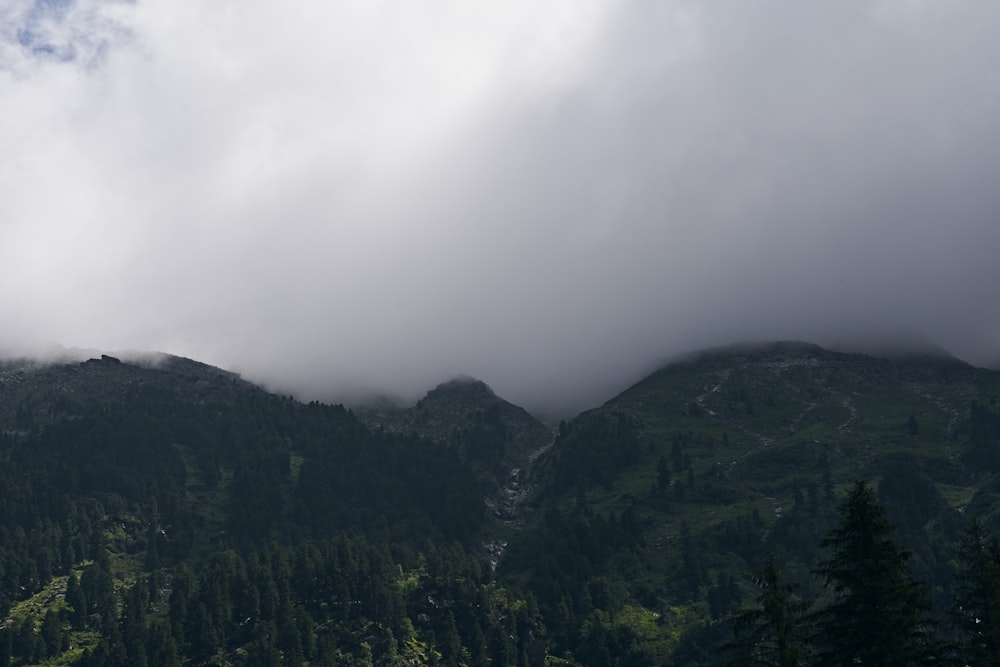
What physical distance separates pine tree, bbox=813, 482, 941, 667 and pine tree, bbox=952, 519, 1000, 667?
9451 millimetres

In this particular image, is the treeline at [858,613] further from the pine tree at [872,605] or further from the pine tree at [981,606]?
the pine tree at [981,606]

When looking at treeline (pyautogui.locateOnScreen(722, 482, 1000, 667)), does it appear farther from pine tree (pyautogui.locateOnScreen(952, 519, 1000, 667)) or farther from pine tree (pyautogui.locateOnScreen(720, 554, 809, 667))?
pine tree (pyautogui.locateOnScreen(952, 519, 1000, 667))

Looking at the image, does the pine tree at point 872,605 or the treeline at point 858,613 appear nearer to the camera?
the pine tree at point 872,605

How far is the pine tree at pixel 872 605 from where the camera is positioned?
7112 centimetres

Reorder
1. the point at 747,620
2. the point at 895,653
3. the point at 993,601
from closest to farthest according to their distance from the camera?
the point at 895,653 → the point at 747,620 → the point at 993,601

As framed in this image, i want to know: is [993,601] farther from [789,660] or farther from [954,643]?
[789,660]

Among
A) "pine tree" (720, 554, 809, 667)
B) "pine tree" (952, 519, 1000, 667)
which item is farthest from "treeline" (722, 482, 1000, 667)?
"pine tree" (952, 519, 1000, 667)

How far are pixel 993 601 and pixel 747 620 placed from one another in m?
21.2

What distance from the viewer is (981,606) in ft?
271

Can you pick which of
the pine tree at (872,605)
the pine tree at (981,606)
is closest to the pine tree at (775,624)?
the pine tree at (872,605)

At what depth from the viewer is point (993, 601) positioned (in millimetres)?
81875

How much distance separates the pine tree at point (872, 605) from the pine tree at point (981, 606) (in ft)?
31.0

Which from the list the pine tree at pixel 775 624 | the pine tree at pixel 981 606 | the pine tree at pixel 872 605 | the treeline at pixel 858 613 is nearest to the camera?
the pine tree at pixel 872 605

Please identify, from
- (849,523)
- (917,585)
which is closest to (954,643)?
(917,585)
